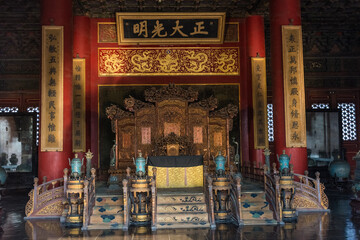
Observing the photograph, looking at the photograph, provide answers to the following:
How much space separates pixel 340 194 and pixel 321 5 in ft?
17.3

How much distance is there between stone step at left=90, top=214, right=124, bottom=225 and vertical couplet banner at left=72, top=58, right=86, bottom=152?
4.09 m

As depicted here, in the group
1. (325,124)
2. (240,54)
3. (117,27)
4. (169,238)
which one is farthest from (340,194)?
(117,27)

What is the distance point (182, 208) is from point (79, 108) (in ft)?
16.4

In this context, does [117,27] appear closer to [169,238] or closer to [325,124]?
[169,238]

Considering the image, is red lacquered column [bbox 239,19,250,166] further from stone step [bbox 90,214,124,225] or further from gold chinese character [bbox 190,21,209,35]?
stone step [bbox 90,214,124,225]

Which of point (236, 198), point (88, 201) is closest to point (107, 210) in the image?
point (88, 201)

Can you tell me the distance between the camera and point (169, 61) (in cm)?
1067

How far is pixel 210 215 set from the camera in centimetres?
627

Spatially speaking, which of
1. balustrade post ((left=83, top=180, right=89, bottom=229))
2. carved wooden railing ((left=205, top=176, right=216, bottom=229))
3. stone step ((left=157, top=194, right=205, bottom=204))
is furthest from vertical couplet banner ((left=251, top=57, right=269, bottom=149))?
balustrade post ((left=83, top=180, right=89, bottom=229))

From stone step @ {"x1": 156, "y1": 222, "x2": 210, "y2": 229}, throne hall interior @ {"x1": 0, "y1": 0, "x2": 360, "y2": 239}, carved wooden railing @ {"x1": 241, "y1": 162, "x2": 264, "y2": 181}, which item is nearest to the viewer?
stone step @ {"x1": 156, "y1": 222, "x2": 210, "y2": 229}

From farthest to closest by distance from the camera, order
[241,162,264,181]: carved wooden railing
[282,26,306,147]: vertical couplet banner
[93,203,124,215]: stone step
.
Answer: [241,162,264,181]: carved wooden railing < [282,26,306,147]: vertical couplet banner < [93,203,124,215]: stone step

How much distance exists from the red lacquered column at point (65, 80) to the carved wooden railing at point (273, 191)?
13.7ft

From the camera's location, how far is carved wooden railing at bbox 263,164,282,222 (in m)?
6.36

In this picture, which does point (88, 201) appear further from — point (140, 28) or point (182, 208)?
point (140, 28)
